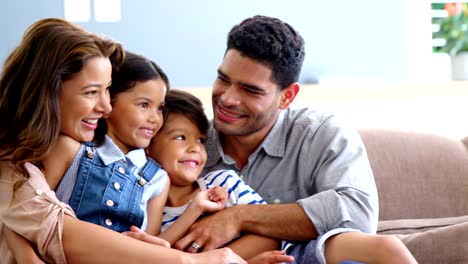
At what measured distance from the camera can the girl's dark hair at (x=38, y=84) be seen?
2.18m

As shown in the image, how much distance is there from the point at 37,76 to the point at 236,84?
739 millimetres

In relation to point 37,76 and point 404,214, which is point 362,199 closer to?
point 404,214

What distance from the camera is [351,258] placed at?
7.46 feet

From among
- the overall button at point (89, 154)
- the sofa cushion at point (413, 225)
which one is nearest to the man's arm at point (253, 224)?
the overall button at point (89, 154)

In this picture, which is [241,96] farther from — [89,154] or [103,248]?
[103,248]

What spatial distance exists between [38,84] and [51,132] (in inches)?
5.2

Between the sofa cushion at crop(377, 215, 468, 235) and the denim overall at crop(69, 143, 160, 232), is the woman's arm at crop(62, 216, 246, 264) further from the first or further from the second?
the sofa cushion at crop(377, 215, 468, 235)

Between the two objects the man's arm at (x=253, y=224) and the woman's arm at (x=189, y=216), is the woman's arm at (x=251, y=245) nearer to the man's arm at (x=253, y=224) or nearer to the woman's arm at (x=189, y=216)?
the man's arm at (x=253, y=224)

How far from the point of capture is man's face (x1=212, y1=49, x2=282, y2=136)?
107 inches

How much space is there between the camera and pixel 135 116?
2.41 m

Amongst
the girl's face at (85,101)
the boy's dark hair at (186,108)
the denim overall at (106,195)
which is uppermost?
the girl's face at (85,101)

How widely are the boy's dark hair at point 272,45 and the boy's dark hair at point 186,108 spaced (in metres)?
0.26

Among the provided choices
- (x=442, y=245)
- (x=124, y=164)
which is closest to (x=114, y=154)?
(x=124, y=164)

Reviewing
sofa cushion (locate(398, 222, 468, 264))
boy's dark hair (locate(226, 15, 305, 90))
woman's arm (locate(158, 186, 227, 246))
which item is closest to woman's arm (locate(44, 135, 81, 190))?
woman's arm (locate(158, 186, 227, 246))
